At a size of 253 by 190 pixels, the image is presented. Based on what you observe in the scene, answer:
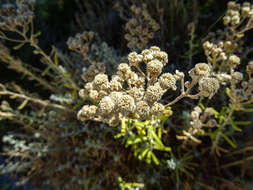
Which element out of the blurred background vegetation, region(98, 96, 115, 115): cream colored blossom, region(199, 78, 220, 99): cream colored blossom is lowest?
region(98, 96, 115, 115): cream colored blossom

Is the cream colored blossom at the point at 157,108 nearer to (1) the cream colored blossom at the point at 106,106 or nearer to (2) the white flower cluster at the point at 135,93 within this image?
(2) the white flower cluster at the point at 135,93

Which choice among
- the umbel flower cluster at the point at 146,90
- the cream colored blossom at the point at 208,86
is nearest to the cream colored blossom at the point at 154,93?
the umbel flower cluster at the point at 146,90

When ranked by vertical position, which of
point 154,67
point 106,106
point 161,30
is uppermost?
point 161,30

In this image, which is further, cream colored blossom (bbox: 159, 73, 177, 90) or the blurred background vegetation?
the blurred background vegetation

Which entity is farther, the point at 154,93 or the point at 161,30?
the point at 161,30

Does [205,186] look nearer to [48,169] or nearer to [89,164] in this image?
[89,164]

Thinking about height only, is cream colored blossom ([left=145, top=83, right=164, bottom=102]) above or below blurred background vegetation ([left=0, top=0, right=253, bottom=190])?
below

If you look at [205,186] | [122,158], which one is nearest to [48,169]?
[122,158]

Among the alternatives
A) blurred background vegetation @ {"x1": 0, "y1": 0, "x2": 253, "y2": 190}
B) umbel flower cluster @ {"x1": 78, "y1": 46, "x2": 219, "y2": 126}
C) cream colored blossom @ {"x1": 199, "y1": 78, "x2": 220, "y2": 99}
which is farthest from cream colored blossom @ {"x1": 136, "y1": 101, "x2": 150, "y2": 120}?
blurred background vegetation @ {"x1": 0, "y1": 0, "x2": 253, "y2": 190}

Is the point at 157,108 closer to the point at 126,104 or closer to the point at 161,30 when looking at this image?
the point at 126,104

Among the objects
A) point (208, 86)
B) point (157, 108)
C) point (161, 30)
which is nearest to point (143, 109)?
point (157, 108)

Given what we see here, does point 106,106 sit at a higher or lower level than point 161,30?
lower

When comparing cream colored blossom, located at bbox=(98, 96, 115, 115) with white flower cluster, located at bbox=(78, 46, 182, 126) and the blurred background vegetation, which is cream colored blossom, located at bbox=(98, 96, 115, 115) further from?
the blurred background vegetation
